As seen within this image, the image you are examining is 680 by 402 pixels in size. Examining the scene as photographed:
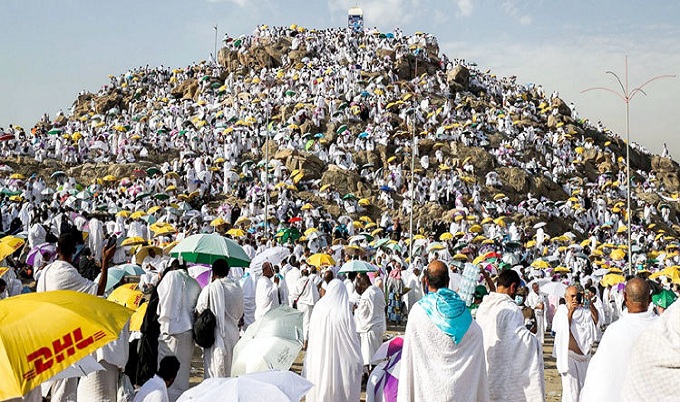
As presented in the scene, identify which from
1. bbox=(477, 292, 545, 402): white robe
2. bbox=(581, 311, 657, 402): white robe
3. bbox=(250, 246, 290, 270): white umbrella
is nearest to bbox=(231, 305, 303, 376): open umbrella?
bbox=(477, 292, 545, 402): white robe

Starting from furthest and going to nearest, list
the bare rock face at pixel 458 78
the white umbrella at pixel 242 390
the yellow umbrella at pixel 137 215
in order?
the bare rock face at pixel 458 78 < the yellow umbrella at pixel 137 215 < the white umbrella at pixel 242 390

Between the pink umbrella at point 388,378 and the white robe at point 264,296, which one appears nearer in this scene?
the pink umbrella at point 388,378

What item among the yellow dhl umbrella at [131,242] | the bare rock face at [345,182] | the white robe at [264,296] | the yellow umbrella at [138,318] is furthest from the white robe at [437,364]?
the bare rock face at [345,182]

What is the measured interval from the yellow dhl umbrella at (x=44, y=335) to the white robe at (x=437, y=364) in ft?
6.46

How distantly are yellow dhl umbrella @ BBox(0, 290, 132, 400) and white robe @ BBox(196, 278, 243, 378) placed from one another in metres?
3.37

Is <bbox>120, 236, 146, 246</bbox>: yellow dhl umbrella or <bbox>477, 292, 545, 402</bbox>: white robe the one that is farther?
<bbox>120, 236, 146, 246</bbox>: yellow dhl umbrella

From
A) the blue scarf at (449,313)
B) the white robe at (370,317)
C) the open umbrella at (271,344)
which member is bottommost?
the white robe at (370,317)

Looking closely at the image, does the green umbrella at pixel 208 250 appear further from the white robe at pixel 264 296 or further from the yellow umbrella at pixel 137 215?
the yellow umbrella at pixel 137 215

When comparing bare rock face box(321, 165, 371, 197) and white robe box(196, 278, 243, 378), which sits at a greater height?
bare rock face box(321, 165, 371, 197)

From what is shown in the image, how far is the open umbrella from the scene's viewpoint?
5371 millimetres

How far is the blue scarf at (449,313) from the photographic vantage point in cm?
433

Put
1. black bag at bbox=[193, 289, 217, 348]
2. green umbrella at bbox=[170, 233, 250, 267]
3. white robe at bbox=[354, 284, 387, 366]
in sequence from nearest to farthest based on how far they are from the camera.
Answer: black bag at bbox=[193, 289, 217, 348] → green umbrella at bbox=[170, 233, 250, 267] → white robe at bbox=[354, 284, 387, 366]

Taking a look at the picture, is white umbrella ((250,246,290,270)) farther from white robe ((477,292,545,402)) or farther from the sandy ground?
white robe ((477,292,545,402))

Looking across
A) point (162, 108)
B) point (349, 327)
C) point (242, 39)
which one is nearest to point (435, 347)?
point (349, 327)
